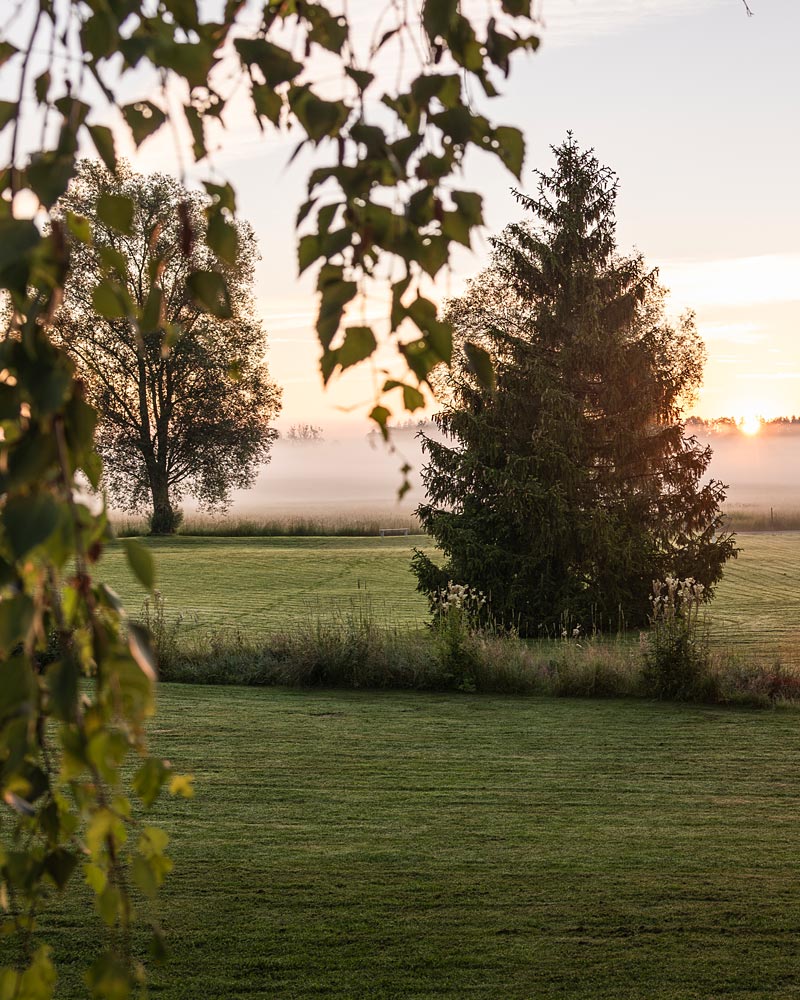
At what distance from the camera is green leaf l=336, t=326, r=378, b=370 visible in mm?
1104

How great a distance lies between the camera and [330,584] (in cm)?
2002

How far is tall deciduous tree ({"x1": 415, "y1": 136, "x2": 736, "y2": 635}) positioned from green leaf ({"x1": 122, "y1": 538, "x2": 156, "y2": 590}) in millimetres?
11473

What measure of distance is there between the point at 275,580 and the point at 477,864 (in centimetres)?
1686

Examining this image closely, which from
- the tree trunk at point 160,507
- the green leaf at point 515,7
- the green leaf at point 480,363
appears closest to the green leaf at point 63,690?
the green leaf at point 480,363

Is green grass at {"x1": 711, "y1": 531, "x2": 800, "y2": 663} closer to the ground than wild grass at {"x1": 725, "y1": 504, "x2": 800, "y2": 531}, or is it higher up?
closer to the ground

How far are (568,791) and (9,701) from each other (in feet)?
15.8

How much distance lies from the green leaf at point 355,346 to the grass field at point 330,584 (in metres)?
9.85

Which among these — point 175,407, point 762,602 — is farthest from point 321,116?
point 175,407

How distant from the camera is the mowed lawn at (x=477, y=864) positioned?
10.6 feet

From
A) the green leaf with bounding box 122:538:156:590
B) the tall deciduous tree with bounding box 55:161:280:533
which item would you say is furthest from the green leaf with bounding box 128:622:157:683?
the tall deciduous tree with bounding box 55:161:280:533

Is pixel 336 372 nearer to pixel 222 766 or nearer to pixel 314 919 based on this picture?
pixel 314 919

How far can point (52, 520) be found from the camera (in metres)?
0.81

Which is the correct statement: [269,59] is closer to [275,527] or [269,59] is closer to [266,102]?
[266,102]

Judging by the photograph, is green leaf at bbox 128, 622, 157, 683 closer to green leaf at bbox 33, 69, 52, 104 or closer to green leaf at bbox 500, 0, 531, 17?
green leaf at bbox 33, 69, 52, 104
